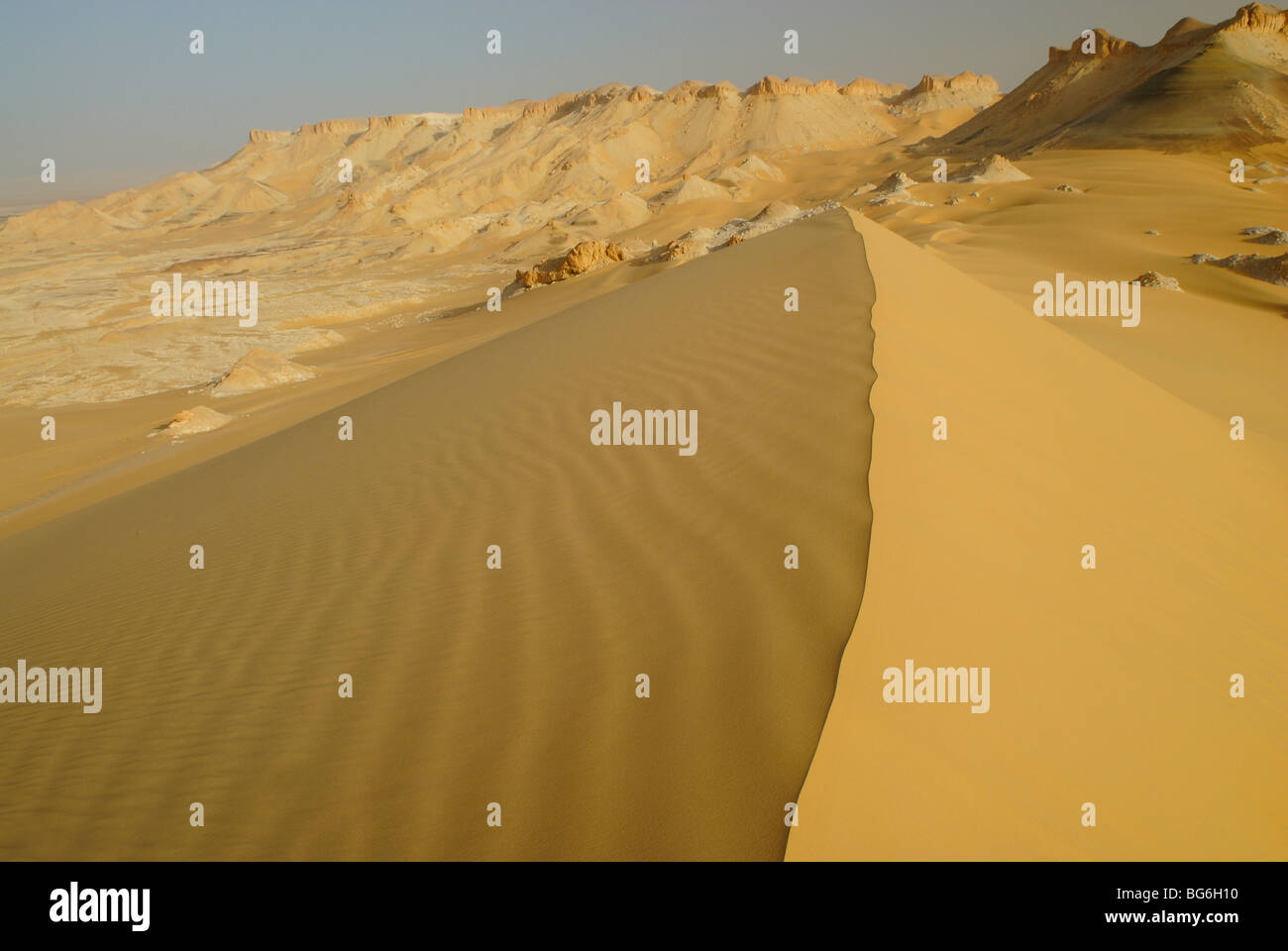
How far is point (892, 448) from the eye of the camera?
11.5 feet

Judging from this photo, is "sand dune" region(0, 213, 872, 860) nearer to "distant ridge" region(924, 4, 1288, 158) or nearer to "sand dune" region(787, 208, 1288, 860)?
"sand dune" region(787, 208, 1288, 860)

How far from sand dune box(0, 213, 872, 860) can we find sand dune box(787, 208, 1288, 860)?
17cm

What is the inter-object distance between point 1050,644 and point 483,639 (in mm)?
2035

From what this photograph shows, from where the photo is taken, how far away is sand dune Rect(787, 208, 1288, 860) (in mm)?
1946

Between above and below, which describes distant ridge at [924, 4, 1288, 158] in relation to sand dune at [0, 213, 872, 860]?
above

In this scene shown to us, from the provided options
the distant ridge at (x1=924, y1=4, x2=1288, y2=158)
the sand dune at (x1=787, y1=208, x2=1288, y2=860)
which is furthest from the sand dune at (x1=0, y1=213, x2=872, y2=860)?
the distant ridge at (x1=924, y1=4, x2=1288, y2=158)

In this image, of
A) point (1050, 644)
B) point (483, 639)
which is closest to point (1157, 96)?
point (1050, 644)

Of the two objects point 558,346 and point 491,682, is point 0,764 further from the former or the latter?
point 558,346

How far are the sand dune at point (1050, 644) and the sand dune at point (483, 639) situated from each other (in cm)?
17

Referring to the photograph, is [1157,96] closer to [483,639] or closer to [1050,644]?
[1050,644]

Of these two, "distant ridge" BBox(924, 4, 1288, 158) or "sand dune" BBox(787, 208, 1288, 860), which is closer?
"sand dune" BBox(787, 208, 1288, 860)

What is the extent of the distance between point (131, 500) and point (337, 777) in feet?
18.9

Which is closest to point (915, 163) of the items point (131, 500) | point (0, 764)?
point (131, 500)

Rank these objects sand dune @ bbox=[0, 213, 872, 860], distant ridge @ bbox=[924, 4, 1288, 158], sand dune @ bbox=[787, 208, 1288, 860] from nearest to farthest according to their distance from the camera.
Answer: sand dune @ bbox=[787, 208, 1288, 860]
sand dune @ bbox=[0, 213, 872, 860]
distant ridge @ bbox=[924, 4, 1288, 158]
